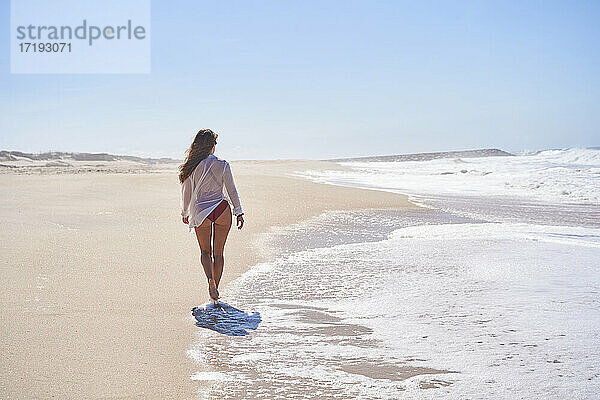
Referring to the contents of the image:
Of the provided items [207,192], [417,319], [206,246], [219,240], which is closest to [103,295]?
[206,246]

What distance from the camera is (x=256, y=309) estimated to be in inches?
205

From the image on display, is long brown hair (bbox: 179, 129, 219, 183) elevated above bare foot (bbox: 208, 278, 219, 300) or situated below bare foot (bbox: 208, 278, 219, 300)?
above

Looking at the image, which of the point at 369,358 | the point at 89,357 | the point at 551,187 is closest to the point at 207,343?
the point at 89,357

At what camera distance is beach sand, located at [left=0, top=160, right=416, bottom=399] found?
3494 mm

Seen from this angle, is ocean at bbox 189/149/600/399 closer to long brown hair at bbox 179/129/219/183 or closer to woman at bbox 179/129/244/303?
woman at bbox 179/129/244/303

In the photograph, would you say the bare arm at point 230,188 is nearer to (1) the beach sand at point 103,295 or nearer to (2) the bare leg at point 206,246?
(2) the bare leg at point 206,246

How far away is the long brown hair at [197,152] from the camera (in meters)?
5.44

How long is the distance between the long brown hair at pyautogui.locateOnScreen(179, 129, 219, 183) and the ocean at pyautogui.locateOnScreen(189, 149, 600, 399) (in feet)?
4.30

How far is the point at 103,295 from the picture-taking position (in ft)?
17.7

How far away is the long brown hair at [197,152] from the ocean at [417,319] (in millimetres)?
1311

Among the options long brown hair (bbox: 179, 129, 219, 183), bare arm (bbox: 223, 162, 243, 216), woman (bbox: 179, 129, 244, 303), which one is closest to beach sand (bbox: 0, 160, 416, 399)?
woman (bbox: 179, 129, 244, 303)

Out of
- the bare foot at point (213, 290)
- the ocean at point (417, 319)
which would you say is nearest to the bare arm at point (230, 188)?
the bare foot at point (213, 290)

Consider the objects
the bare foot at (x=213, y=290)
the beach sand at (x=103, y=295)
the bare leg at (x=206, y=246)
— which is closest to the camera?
the beach sand at (x=103, y=295)

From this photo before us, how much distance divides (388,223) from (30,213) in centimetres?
688
